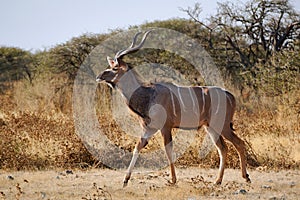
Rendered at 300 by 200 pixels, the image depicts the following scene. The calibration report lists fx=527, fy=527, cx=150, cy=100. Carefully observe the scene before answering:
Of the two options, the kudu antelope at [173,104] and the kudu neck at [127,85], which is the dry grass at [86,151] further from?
the kudu neck at [127,85]

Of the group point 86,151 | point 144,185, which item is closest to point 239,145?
point 144,185

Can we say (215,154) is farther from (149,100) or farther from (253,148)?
(149,100)

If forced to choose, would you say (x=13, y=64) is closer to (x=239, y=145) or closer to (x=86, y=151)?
(x=86, y=151)

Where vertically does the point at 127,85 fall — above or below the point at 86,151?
above

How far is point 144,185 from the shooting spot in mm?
8289

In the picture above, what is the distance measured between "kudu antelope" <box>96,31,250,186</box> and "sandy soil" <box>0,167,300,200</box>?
551mm

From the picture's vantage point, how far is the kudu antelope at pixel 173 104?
27.9ft

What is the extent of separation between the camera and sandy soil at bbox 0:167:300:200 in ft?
24.3

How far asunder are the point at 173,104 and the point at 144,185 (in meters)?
1.40

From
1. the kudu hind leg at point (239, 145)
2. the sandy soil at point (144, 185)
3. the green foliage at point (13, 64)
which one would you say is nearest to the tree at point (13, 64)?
the green foliage at point (13, 64)

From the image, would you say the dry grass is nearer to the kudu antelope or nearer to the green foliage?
the kudu antelope

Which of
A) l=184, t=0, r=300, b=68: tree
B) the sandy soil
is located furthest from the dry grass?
l=184, t=0, r=300, b=68: tree

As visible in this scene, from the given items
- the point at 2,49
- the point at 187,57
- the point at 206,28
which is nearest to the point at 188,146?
the point at 187,57

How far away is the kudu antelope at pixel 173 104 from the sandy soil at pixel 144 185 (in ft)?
1.81
